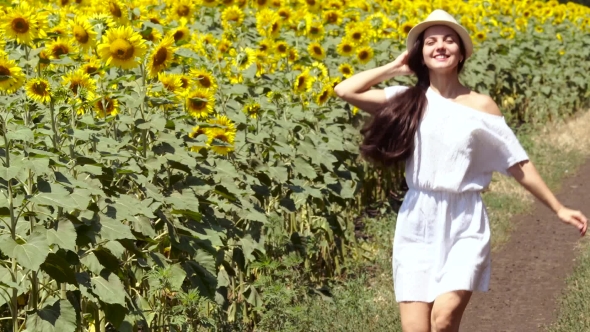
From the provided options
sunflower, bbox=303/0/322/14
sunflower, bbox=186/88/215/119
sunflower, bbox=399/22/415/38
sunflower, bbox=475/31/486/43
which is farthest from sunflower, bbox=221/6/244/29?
sunflower, bbox=475/31/486/43

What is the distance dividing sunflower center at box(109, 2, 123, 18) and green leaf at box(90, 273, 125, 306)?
1959mm

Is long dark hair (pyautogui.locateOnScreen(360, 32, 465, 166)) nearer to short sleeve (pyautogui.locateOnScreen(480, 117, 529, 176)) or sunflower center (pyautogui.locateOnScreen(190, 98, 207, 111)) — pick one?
short sleeve (pyautogui.locateOnScreen(480, 117, 529, 176))

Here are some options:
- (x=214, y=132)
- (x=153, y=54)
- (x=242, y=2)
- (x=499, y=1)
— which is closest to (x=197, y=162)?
(x=214, y=132)

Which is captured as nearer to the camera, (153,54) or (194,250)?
(194,250)

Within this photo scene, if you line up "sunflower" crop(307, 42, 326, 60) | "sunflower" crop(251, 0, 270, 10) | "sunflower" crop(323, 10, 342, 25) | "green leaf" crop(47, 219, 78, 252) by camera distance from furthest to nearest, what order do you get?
"sunflower" crop(323, 10, 342, 25)
"sunflower" crop(251, 0, 270, 10)
"sunflower" crop(307, 42, 326, 60)
"green leaf" crop(47, 219, 78, 252)

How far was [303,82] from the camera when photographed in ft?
23.0

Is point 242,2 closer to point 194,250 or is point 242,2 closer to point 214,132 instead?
point 214,132

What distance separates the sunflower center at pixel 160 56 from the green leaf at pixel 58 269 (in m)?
1.44

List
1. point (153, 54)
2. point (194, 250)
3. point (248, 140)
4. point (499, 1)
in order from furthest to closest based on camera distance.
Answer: point (499, 1), point (248, 140), point (153, 54), point (194, 250)

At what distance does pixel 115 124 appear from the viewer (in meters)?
5.27

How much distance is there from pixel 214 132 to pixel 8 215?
1.50 meters

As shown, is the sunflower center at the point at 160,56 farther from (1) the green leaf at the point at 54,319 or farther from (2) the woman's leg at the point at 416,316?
(2) the woman's leg at the point at 416,316

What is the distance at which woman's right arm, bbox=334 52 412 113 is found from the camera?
461cm

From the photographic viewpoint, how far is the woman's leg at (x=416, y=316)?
4.26m
